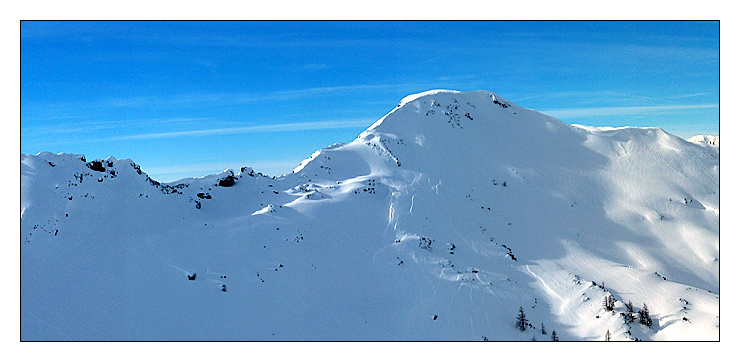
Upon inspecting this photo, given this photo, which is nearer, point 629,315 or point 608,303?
point 629,315

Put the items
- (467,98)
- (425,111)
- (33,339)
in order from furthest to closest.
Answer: (467,98) → (425,111) → (33,339)

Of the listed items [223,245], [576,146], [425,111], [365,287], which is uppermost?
[425,111]

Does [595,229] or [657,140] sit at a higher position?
[657,140]

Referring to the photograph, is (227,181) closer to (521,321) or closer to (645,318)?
(521,321)

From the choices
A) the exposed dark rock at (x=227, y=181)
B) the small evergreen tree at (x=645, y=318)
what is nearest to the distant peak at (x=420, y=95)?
the exposed dark rock at (x=227, y=181)

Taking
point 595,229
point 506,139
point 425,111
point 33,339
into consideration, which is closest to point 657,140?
point 506,139

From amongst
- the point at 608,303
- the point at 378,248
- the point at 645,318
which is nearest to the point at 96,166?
the point at 378,248

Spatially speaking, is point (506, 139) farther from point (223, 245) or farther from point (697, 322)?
point (223, 245)
